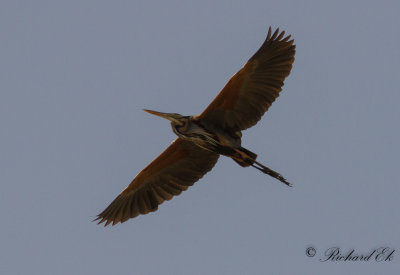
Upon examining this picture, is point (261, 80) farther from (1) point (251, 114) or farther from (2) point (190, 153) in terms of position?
(2) point (190, 153)

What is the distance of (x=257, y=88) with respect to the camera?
14141mm

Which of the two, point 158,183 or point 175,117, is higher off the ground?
point 175,117

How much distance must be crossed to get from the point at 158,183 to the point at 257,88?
3.22 meters

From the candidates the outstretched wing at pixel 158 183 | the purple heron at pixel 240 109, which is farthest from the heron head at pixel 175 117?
the outstretched wing at pixel 158 183

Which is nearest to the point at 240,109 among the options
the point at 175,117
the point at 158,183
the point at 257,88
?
the point at 257,88

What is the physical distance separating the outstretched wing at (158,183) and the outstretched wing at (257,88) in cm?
123

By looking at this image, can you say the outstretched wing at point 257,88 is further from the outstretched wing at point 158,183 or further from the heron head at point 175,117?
the outstretched wing at point 158,183

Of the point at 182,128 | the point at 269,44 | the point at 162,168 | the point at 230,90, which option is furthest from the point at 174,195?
the point at 269,44

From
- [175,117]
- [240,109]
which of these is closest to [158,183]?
[175,117]

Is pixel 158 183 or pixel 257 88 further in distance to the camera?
pixel 158 183

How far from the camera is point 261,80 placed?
557 inches

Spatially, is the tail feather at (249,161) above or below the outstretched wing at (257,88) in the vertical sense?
below

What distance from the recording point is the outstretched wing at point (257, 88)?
14.1 meters

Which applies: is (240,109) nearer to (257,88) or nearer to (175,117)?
(257,88)
